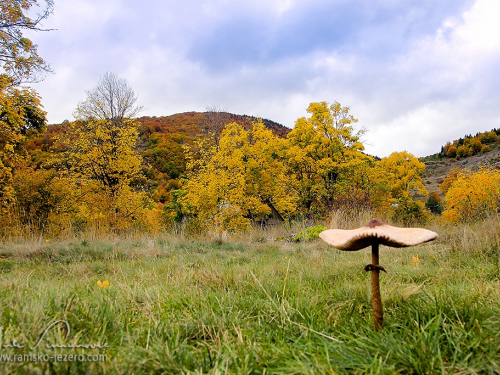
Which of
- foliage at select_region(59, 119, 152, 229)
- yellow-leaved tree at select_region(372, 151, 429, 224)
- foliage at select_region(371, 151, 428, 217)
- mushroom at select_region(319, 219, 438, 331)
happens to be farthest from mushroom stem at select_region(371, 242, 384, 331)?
yellow-leaved tree at select_region(372, 151, 429, 224)

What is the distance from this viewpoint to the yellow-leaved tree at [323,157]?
19.6 m

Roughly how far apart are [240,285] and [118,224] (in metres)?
15.0

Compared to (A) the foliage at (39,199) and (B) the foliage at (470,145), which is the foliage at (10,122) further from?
(B) the foliage at (470,145)

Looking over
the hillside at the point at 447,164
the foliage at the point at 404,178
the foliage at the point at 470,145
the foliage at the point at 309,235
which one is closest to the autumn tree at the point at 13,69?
the foliage at the point at 309,235

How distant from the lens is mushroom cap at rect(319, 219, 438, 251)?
1148 millimetres

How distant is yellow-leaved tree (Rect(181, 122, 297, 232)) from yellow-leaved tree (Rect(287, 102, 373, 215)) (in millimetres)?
1478

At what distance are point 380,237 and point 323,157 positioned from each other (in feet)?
67.9

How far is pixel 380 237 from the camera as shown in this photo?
116 cm

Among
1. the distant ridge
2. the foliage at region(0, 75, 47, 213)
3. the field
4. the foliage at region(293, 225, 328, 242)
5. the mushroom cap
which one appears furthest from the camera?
the distant ridge

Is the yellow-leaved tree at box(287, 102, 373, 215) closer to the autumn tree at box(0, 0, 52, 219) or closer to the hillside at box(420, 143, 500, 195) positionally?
the autumn tree at box(0, 0, 52, 219)

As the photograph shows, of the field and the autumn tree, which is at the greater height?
the autumn tree

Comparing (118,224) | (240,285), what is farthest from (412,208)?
(240,285)

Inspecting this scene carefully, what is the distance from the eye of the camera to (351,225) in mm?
8844

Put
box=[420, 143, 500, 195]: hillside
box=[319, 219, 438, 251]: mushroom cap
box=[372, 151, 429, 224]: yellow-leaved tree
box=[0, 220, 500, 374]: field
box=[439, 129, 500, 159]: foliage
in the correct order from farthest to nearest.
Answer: box=[439, 129, 500, 159]: foliage < box=[420, 143, 500, 195]: hillside < box=[372, 151, 429, 224]: yellow-leaved tree < box=[319, 219, 438, 251]: mushroom cap < box=[0, 220, 500, 374]: field
